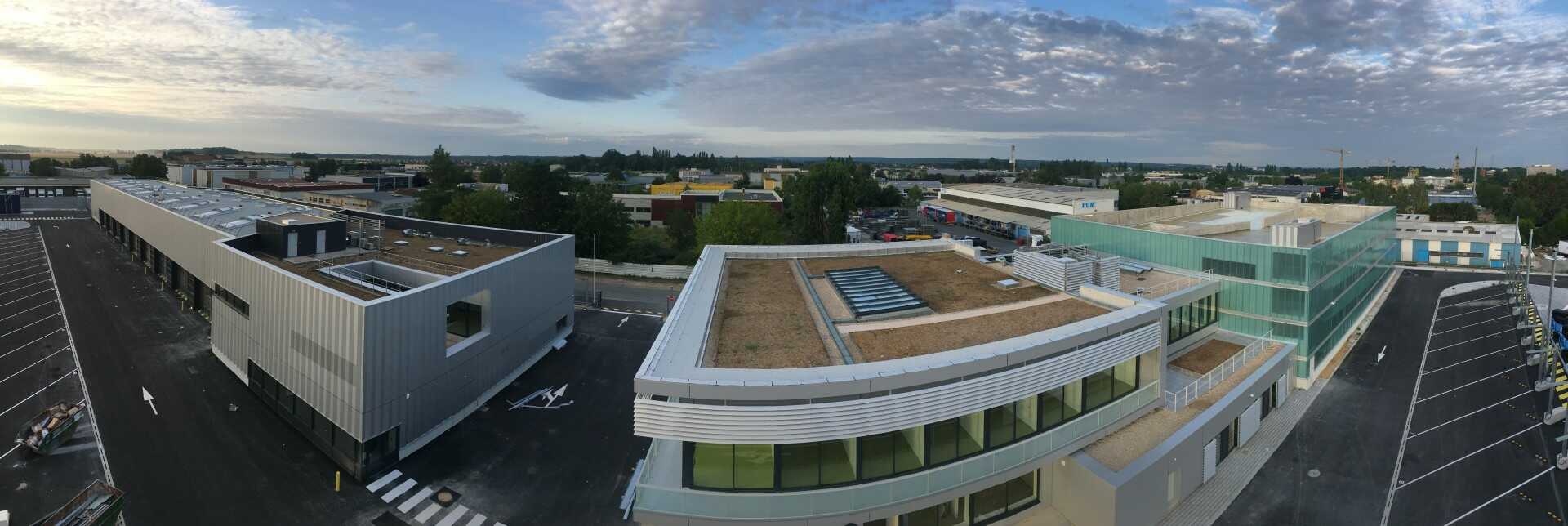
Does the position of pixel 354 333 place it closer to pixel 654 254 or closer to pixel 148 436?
pixel 148 436

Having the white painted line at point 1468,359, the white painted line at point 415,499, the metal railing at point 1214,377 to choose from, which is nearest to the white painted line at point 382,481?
the white painted line at point 415,499

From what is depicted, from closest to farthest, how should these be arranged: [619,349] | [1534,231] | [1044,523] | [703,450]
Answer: [703,450]
[1044,523]
[619,349]
[1534,231]

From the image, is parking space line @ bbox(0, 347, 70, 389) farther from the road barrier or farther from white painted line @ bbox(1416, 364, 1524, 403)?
white painted line @ bbox(1416, 364, 1524, 403)

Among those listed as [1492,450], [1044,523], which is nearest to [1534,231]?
[1492,450]

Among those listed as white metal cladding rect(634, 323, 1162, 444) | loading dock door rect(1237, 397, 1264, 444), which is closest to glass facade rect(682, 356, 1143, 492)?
white metal cladding rect(634, 323, 1162, 444)

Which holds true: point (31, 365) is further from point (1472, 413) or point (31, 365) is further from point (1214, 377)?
point (1472, 413)

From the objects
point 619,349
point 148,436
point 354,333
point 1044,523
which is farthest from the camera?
point 619,349

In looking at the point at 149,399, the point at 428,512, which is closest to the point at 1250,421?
the point at 428,512

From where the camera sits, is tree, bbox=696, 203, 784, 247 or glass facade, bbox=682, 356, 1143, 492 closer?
glass facade, bbox=682, 356, 1143, 492
